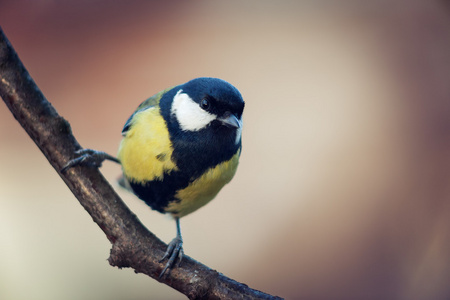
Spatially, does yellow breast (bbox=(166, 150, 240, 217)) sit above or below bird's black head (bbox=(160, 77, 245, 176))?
below

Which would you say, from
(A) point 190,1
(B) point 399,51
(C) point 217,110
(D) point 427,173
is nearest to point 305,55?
(B) point 399,51

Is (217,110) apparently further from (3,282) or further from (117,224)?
(3,282)

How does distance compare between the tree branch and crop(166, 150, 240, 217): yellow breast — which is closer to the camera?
the tree branch

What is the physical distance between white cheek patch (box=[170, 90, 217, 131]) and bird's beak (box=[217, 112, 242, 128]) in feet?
0.07

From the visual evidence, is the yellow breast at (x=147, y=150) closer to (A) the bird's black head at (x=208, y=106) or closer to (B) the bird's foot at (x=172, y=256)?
(A) the bird's black head at (x=208, y=106)

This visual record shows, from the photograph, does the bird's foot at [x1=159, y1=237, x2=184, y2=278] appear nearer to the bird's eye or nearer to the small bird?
the small bird

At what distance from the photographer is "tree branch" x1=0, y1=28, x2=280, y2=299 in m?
0.90

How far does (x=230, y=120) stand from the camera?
0.96 m

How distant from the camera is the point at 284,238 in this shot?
202 cm

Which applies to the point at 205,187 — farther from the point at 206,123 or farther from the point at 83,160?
the point at 83,160

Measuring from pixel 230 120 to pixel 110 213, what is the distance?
0.31 m

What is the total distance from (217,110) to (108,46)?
1.21 meters

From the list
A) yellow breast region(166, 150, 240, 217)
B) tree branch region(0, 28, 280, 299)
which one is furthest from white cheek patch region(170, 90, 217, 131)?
tree branch region(0, 28, 280, 299)

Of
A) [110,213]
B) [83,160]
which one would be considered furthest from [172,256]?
[83,160]
